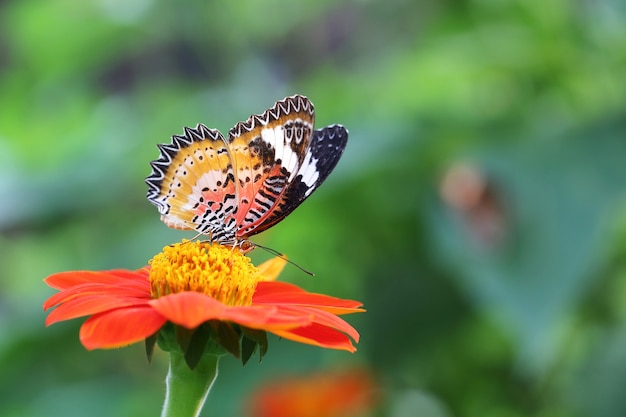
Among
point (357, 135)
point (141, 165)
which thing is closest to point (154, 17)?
point (141, 165)

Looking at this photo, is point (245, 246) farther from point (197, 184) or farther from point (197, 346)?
point (197, 346)

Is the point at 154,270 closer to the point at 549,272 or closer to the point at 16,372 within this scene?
the point at 549,272

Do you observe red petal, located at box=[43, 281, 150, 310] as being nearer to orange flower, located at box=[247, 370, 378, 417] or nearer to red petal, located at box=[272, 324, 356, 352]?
red petal, located at box=[272, 324, 356, 352]

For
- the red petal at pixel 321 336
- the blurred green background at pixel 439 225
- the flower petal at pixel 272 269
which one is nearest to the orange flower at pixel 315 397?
the blurred green background at pixel 439 225

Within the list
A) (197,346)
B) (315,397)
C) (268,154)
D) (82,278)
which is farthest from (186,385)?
(315,397)

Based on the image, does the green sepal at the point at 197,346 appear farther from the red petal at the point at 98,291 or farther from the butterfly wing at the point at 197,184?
the butterfly wing at the point at 197,184
